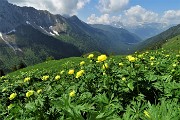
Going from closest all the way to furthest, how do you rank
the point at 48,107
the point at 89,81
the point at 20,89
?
1. the point at 48,107
2. the point at 89,81
3. the point at 20,89

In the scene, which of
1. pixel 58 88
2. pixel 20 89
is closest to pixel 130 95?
pixel 58 88

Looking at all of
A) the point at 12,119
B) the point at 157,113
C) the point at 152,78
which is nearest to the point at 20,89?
the point at 12,119

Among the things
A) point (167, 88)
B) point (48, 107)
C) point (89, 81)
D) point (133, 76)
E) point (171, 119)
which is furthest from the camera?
point (89, 81)

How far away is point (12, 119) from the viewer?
6059 mm

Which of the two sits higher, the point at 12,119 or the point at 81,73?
the point at 81,73

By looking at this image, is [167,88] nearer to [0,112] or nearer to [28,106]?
[28,106]

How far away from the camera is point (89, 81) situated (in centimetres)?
764

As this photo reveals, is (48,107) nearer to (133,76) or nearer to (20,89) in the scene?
(133,76)

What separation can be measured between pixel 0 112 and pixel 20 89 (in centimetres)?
203

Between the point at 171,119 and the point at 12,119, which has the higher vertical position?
the point at 171,119

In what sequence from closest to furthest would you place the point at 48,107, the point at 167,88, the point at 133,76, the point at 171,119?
the point at 171,119, the point at 48,107, the point at 167,88, the point at 133,76

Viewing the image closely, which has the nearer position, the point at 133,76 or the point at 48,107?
the point at 48,107

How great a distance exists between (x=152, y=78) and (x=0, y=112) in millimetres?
3519

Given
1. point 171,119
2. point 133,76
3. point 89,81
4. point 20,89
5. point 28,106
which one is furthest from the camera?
point 20,89
